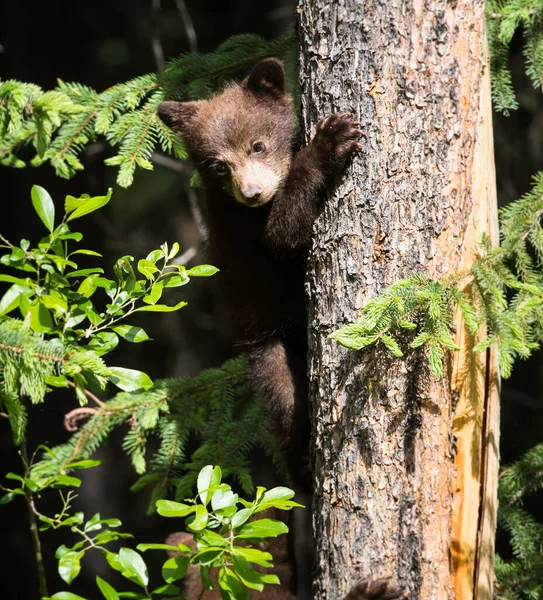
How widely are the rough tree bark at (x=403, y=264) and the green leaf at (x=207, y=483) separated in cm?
61

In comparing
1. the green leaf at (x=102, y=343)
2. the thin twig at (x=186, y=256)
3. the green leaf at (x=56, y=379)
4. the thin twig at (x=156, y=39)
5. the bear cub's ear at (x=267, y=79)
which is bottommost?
the green leaf at (x=56, y=379)

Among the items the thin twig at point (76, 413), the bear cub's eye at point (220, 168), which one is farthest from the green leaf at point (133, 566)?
the bear cub's eye at point (220, 168)

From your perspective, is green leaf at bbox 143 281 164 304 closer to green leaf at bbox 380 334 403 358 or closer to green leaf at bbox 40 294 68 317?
green leaf at bbox 40 294 68 317

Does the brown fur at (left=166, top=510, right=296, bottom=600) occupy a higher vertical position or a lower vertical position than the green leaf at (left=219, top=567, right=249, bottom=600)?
lower

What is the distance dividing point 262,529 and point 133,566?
1.42 ft

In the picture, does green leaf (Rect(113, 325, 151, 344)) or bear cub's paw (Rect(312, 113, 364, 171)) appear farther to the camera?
bear cub's paw (Rect(312, 113, 364, 171))

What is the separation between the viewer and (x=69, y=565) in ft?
7.86

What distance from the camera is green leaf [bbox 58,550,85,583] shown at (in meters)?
2.36

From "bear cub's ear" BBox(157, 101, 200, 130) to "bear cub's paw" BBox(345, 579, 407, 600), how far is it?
228cm

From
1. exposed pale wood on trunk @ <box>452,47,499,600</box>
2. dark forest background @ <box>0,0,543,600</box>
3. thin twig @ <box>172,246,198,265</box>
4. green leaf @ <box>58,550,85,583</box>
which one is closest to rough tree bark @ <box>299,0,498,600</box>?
exposed pale wood on trunk @ <box>452,47,499,600</box>

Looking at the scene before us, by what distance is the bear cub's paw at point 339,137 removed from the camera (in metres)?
2.71

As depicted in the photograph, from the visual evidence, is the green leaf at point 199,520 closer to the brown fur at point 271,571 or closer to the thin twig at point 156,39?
the brown fur at point 271,571

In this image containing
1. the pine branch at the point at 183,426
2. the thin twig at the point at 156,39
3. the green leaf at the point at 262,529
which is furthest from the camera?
the thin twig at the point at 156,39

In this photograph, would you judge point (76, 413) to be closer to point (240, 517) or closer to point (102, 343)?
point (102, 343)
